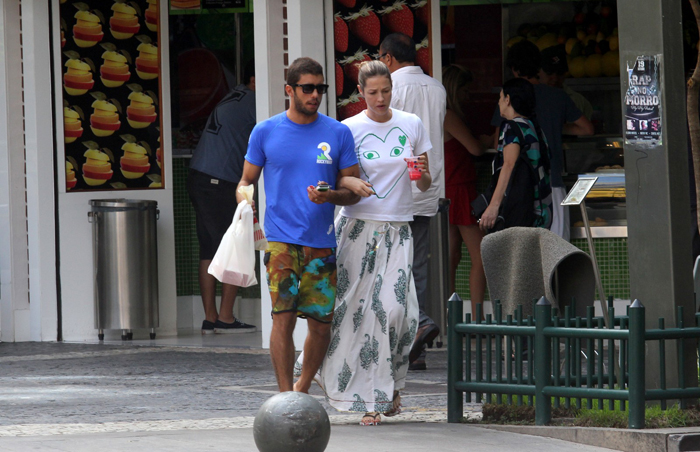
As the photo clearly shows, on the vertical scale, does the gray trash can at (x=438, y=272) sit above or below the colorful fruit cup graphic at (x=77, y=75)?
below

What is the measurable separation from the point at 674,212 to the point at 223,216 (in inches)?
256

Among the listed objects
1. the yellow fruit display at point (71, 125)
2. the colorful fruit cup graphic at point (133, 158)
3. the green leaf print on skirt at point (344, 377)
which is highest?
the yellow fruit display at point (71, 125)

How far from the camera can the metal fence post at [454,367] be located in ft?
22.0

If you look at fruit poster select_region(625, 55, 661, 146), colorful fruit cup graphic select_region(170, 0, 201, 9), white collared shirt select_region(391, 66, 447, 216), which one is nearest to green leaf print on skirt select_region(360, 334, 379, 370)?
fruit poster select_region(625, 55, 661, 146)

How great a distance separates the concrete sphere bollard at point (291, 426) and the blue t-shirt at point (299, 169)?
206 cm

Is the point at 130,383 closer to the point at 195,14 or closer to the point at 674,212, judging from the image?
the point at 674,212

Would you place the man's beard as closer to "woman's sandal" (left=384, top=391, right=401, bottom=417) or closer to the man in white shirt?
"woman's sandal" (left=384, top=391, right=401, bottom=417)

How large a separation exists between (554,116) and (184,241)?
4.11m

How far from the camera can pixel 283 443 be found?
14.9ft

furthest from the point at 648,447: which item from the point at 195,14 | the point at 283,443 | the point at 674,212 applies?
the point at 195,14

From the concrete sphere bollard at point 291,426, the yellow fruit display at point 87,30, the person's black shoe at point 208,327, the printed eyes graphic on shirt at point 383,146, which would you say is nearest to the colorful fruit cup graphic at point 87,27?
the yellow fruit display at point 87,30

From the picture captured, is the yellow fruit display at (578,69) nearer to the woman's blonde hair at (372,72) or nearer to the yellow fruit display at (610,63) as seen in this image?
the yellow fruit display at (610,63)

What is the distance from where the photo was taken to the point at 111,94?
11.7 meters

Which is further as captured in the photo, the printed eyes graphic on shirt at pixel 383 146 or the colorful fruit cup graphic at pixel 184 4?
the colorful fruit cup graphic at pixel 184 4
